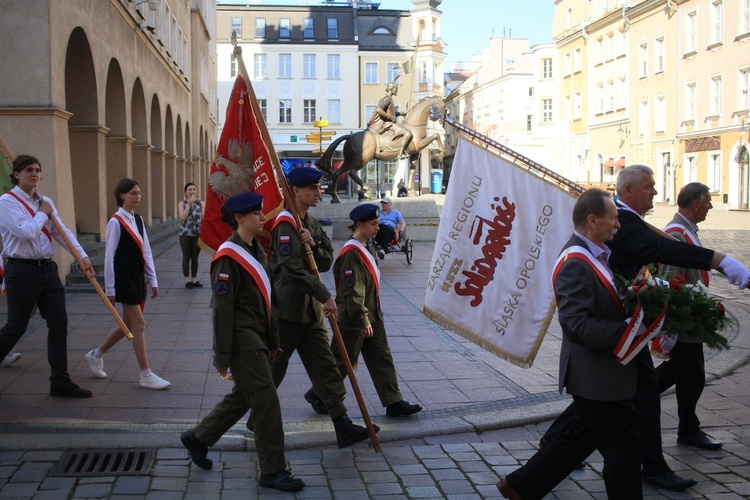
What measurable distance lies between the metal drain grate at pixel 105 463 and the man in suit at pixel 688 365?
3373 mm

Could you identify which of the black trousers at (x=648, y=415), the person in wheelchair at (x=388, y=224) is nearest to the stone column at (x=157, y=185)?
the person in wheelchair at (x=388, y=224)

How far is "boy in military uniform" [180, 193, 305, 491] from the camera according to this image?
489 cm

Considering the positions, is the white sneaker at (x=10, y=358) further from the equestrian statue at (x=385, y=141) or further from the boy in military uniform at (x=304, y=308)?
the equestrian statue at (x=385, y=141)

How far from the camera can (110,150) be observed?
19797mm

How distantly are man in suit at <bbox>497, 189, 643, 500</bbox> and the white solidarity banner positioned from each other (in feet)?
4.54

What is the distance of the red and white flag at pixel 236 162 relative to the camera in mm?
6426

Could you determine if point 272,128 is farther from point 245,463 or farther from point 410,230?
point 245,463

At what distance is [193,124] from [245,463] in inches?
1436

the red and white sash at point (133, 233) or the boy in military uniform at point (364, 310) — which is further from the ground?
the red and white sash at point (133, 233)

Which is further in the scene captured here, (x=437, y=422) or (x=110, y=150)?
(x=110, y=150)

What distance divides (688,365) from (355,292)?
2.38m

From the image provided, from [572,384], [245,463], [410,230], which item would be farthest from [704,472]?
[410,230]

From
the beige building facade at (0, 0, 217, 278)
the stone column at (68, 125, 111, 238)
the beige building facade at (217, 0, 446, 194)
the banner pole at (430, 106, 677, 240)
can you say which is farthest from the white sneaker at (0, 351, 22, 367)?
the beige building facade at (217, 0, 446, 194)

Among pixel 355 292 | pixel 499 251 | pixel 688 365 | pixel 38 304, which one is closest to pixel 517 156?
pixel 499 251
